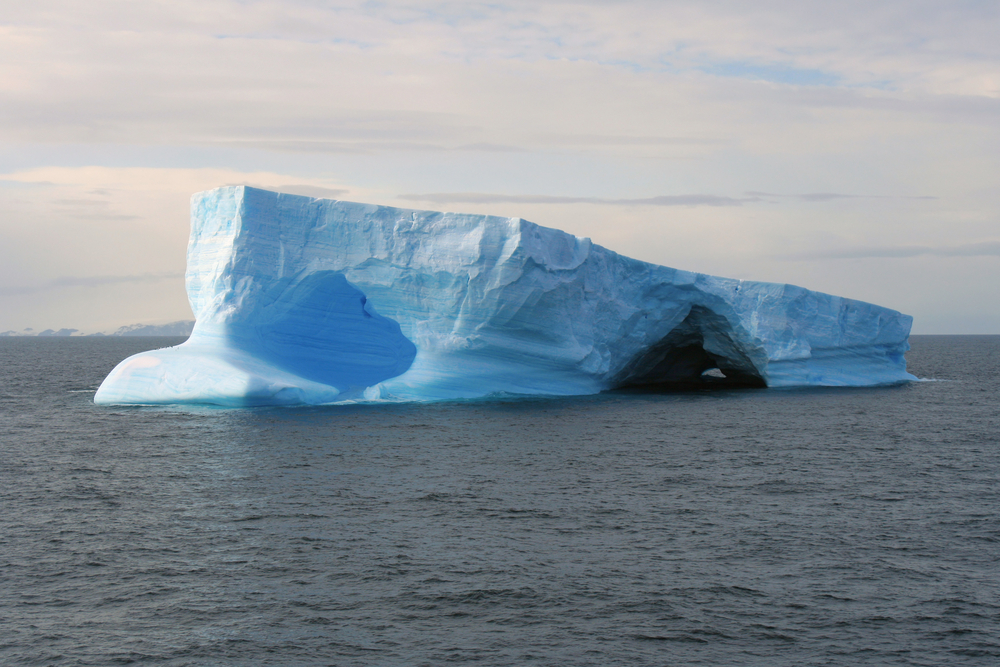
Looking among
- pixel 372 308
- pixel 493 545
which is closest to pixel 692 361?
pixel 372 308

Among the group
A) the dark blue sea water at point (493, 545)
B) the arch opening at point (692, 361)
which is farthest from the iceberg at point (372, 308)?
the arch opening at point (692, 361)

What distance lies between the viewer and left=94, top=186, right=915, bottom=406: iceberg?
18969mm

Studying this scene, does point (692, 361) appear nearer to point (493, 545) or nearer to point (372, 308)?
point (372, 308)

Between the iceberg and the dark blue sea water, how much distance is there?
2.62 metres

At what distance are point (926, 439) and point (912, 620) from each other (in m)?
10.2

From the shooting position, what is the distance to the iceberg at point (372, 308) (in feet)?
62.2

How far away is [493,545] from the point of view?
29.2 ft

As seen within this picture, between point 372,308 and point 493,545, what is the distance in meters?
12.3

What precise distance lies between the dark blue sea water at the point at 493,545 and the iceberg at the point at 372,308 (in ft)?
8.61

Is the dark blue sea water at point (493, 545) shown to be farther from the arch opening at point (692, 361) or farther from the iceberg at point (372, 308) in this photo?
the arch opening at point (692, 361)

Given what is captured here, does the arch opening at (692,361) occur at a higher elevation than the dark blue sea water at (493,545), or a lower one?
higher

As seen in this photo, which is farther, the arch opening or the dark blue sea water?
the arch opening

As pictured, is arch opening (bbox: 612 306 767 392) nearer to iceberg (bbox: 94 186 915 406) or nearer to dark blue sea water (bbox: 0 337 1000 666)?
iceberg (bbox: 94 186 915 406)

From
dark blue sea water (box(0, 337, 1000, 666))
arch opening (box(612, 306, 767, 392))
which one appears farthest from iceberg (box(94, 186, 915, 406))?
arch opening (box(612, 306, 767, 392))
